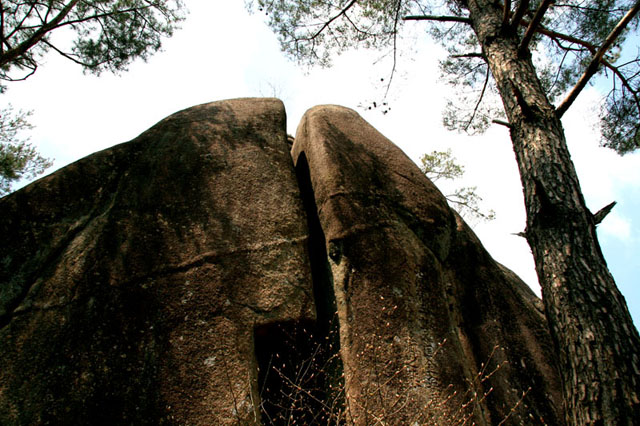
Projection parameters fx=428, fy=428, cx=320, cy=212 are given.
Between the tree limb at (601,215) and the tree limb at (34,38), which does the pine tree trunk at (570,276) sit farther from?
the tree limb at (34,38)

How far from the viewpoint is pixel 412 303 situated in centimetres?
343

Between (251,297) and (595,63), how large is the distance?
3.42 meters

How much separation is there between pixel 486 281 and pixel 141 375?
10.7ft

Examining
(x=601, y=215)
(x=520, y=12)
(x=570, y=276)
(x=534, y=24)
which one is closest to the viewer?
(x=570, y=276)

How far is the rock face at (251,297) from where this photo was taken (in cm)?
292

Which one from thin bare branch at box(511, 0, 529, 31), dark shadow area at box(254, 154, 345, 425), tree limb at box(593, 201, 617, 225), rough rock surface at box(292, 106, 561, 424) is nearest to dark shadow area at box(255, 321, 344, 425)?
dark shadow area at box(254, 154, 345, 425)

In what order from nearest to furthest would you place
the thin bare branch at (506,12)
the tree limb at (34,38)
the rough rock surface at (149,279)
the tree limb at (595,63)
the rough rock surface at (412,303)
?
the rough rock surface at (149,279)
the rough rock surface at (412,303)
the tree limb at (595,63)
the thin bare branch at (506,12)
the tree limb at (34,38)

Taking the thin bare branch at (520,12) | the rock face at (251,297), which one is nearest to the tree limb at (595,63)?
the thin bare branch at (520,12)

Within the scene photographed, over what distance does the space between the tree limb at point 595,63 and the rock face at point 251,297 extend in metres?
1.42

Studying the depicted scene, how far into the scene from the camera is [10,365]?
287 centimetres

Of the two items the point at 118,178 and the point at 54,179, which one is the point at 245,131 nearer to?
the point at 118,178

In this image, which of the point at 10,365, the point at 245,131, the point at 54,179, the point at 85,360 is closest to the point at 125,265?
the point at 85,360

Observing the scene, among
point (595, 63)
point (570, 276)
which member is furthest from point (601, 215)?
point (595, 63)

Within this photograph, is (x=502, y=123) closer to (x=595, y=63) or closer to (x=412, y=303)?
(x=595, y=63)
